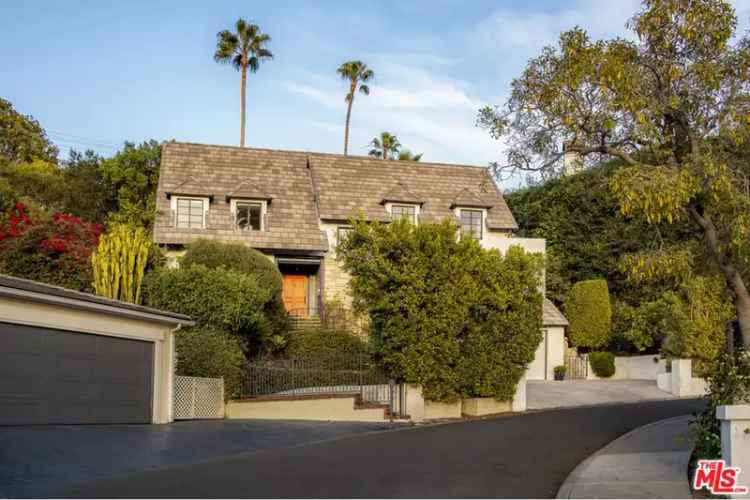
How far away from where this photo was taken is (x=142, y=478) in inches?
498

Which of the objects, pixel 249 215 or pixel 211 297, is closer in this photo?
pixel 211 297

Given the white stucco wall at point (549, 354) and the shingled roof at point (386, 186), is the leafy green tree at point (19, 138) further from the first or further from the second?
the white stucco wall at point (549, 354)

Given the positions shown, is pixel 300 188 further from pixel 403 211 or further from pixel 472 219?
pixel 472 219

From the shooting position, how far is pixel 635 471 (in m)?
13.4

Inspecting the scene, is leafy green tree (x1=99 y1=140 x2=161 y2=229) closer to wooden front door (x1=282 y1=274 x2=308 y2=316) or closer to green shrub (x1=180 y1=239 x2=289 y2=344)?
wooden front door (x1=282 y1=274 x2=308 y2=316)

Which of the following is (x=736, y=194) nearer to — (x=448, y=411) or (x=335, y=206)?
(x=448, y=411)

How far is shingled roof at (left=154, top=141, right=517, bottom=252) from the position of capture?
3453cm

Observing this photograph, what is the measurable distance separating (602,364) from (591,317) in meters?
2.24

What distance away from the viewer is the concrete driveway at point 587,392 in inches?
1110

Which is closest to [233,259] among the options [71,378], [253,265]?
[253,265]

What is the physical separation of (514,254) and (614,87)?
33.4 feet

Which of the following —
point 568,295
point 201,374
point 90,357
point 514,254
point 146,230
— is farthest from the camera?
point 568,295

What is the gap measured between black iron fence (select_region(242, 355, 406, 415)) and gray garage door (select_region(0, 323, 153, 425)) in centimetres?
386

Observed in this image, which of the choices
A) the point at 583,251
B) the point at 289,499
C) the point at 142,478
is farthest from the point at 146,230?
the point at 289,499
